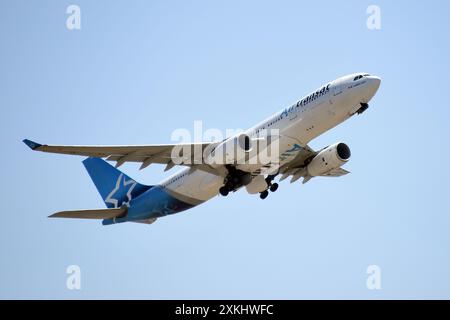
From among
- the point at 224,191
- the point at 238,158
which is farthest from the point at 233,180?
the point at 238,158

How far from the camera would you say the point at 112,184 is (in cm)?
4209

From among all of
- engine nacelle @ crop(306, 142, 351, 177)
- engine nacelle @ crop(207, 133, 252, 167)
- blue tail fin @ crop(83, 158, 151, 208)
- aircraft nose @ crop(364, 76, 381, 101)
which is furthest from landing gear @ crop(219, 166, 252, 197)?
aircraft nose @ crop(364, 76, 381, 101)

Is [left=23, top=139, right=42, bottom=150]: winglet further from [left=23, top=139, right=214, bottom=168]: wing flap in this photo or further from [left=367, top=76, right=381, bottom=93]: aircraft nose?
[left=367, top=76, right=381, bottom=93]: aircraft nose

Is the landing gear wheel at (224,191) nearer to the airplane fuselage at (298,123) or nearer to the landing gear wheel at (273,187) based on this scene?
the airplane fuselage at (298,123)

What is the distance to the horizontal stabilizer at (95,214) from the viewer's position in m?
36.8

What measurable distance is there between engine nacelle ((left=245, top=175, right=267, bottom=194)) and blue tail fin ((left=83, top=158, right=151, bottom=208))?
5.38m

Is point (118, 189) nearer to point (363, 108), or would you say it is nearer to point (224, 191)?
point (224, 191)

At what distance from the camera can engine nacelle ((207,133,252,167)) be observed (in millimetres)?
34406

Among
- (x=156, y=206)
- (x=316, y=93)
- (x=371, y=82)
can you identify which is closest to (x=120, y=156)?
(x=156, y=206)

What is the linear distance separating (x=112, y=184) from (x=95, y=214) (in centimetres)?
390

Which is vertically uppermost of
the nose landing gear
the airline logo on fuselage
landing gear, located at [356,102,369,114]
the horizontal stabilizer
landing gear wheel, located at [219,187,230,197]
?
the airline logo on fuselage

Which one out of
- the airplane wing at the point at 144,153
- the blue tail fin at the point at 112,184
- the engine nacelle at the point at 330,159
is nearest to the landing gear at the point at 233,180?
the airplane wing at the point at 144,153

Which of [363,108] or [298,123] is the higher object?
[363,108]

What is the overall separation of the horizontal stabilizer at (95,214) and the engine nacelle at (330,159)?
33.3 feet
